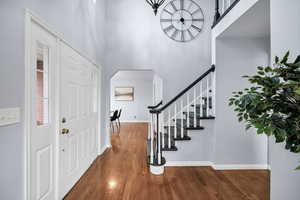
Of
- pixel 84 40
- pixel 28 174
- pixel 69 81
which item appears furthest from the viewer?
pixel 84 40

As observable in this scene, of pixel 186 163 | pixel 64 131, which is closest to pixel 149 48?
pixel 186 163

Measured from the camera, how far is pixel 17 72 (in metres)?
1.41

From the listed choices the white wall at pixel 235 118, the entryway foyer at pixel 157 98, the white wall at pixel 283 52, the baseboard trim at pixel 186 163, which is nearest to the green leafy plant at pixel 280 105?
the entryway foyer at pixel 157 98

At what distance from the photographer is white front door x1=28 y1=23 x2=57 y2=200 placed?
163 cm

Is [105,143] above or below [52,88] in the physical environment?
below

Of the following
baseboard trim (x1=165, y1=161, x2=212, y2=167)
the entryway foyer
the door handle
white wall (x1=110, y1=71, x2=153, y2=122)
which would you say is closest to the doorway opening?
white wall (x1=110, y1=71, x2=153, y2=122)

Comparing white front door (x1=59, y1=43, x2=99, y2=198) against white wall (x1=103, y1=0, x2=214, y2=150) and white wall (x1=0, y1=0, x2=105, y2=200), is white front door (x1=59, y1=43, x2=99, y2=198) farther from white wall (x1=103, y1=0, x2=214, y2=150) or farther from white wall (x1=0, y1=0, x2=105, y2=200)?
white wall (x1=103, y1=0, x2=214, y2=150)

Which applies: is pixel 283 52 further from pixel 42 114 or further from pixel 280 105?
pixel 42 114

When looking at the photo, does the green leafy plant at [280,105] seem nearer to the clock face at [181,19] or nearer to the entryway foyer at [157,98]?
the entryway foyer at [157,98]

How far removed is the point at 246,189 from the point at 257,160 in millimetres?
941

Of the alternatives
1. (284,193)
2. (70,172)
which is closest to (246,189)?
(284,193)

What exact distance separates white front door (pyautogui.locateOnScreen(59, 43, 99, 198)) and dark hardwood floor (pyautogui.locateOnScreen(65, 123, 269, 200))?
217mm

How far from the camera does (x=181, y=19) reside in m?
4.50

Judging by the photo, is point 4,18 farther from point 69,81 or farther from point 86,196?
point 86,196
